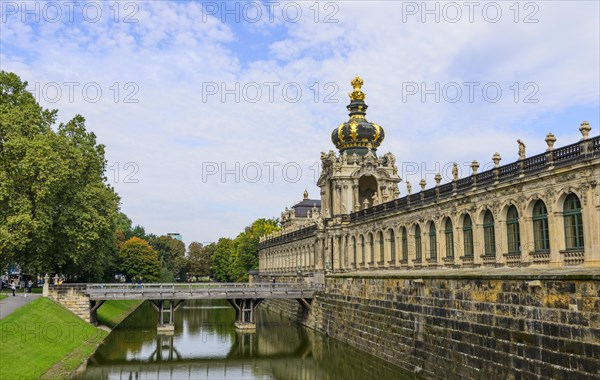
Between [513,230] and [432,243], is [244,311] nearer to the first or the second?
[432,243]

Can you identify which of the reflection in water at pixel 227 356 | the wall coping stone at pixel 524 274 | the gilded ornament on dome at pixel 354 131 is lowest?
the reflection in water at pixel 227 356

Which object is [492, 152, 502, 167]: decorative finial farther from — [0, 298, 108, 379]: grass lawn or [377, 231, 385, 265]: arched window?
[0, 298, 108, 379]: grass lawn

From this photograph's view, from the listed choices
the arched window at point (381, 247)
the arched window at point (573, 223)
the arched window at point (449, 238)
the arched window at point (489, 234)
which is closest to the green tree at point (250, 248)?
the arched window at point (381, 247)

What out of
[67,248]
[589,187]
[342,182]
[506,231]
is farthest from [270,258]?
[589,187]

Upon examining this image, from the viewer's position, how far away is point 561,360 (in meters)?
17.9

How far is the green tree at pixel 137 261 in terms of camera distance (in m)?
82.5

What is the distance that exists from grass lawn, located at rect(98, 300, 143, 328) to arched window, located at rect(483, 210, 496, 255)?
97.7 ft

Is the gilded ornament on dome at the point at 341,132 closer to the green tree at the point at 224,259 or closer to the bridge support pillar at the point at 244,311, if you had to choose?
the bridge support pillar at the point at 244,311

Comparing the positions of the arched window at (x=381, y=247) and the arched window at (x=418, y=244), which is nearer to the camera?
the arched window at (x=418, y=244)

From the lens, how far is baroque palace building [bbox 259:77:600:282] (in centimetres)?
2189

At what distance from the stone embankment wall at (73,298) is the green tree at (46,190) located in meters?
1.80

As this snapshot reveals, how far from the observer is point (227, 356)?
34.7m

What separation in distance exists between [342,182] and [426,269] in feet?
64.3

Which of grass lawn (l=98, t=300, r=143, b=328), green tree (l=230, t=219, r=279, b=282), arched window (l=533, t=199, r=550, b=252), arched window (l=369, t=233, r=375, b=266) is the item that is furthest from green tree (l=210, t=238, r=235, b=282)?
arched window (l=533, t=199, r=550, b=252)
